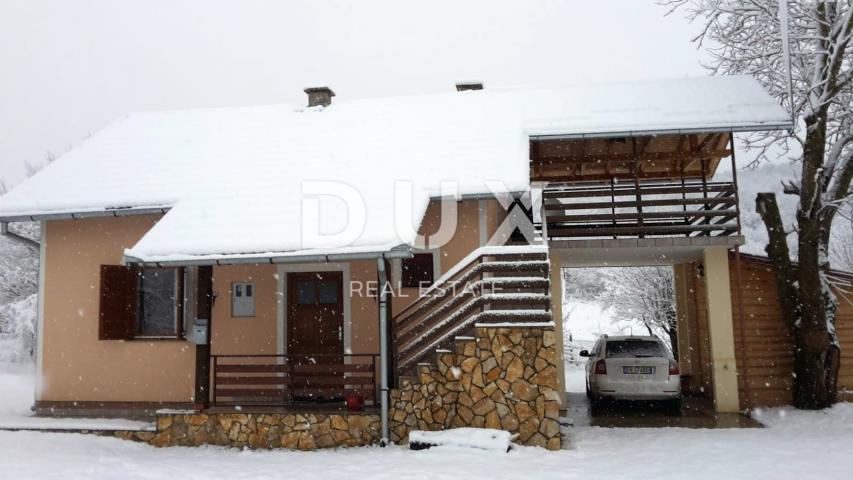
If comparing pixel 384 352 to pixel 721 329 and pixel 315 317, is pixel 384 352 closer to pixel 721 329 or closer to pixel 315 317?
pixel 315 317

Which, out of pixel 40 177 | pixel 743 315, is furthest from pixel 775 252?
pixel 40 177

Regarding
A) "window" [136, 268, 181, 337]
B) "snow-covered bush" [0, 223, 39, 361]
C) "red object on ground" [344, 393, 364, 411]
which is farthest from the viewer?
"snow-covered bush" [0, 223, 39, 361]

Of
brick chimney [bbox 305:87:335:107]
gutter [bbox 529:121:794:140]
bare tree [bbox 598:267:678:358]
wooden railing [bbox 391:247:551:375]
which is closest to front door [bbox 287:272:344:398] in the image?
wooden railing [bbox 391:247:551:375]

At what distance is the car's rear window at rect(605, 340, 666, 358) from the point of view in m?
11.7

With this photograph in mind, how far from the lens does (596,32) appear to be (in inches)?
5030

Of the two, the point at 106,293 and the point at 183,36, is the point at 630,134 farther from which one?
the point at 183,36

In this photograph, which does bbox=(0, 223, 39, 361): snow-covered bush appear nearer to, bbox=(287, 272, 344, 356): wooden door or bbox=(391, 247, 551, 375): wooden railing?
bbox=(287, 272, 344, 356): wooden door

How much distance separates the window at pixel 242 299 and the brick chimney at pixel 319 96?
535cm

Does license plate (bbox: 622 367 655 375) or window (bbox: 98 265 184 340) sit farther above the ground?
window (bbox: 98 265 184 340)

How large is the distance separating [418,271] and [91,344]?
5.50 m

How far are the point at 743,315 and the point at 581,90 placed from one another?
5.53 metres

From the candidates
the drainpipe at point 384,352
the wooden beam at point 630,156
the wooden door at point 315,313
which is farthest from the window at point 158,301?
the wooden beam at point 630,156

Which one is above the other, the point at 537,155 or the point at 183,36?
the point at 183,36

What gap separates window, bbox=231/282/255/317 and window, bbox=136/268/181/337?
0.92 m
